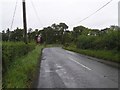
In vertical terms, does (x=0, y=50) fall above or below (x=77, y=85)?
above

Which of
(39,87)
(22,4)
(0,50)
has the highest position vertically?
(22,4)

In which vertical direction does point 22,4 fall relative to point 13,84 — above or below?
above

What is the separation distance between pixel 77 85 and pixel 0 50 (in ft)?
12.4

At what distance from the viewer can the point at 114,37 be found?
28.2m

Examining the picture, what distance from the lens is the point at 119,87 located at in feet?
36.8

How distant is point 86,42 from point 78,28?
7520 cm

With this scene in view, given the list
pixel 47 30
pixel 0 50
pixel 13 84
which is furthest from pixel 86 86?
pixel 47 30

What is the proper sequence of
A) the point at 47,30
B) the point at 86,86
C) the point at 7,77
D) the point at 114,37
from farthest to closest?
the point at 47,30 < the point at 114,37 < the point at 7,77 < the point at 86,86

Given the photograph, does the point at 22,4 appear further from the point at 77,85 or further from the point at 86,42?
the point at 77,85

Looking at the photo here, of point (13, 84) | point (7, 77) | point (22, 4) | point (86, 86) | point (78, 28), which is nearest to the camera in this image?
point (13, 84)

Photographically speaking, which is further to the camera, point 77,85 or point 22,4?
point 22,4

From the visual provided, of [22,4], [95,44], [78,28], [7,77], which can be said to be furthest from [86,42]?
[78,28]

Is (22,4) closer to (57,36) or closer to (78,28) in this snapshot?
(78,28)

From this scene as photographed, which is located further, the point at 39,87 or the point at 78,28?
the point at 78,28
